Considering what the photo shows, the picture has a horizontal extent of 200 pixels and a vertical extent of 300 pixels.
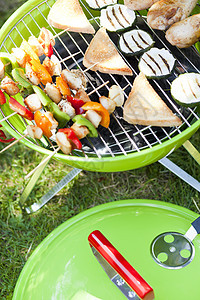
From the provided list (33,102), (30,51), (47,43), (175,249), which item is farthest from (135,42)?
(175,249)

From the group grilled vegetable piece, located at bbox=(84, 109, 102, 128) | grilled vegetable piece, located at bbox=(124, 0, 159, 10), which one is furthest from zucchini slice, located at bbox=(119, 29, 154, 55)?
grilled vegetable piece, located at bbox=(84, 109, 102, 128)

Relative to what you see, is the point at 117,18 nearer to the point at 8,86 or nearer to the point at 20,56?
the point at 20,56

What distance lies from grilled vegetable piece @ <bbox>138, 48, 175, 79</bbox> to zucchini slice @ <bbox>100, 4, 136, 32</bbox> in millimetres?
268

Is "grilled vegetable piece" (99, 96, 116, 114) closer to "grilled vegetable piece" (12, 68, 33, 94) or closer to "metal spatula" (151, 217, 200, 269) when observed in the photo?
"grilled vegetable piece" (12, 68, 33, 94)

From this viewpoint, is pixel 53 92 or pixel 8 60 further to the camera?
pixel 8 60

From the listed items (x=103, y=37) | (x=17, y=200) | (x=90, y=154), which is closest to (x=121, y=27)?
(x=103, y=37)

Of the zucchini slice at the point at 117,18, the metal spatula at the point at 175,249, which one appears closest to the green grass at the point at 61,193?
the metal spatula at the point at 175,249

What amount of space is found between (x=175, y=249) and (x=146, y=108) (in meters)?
0.78

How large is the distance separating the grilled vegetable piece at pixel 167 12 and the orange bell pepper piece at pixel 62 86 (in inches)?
27.5

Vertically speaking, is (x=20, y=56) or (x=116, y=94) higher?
(x=20, y=56)

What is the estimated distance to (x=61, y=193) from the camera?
2965 millimetres

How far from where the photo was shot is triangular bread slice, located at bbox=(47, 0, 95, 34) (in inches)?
94.0

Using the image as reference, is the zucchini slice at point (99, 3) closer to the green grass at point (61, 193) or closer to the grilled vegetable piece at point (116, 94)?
the grilled vegetable piece at point (116, 94)

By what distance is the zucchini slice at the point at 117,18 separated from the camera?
2.38 metres
